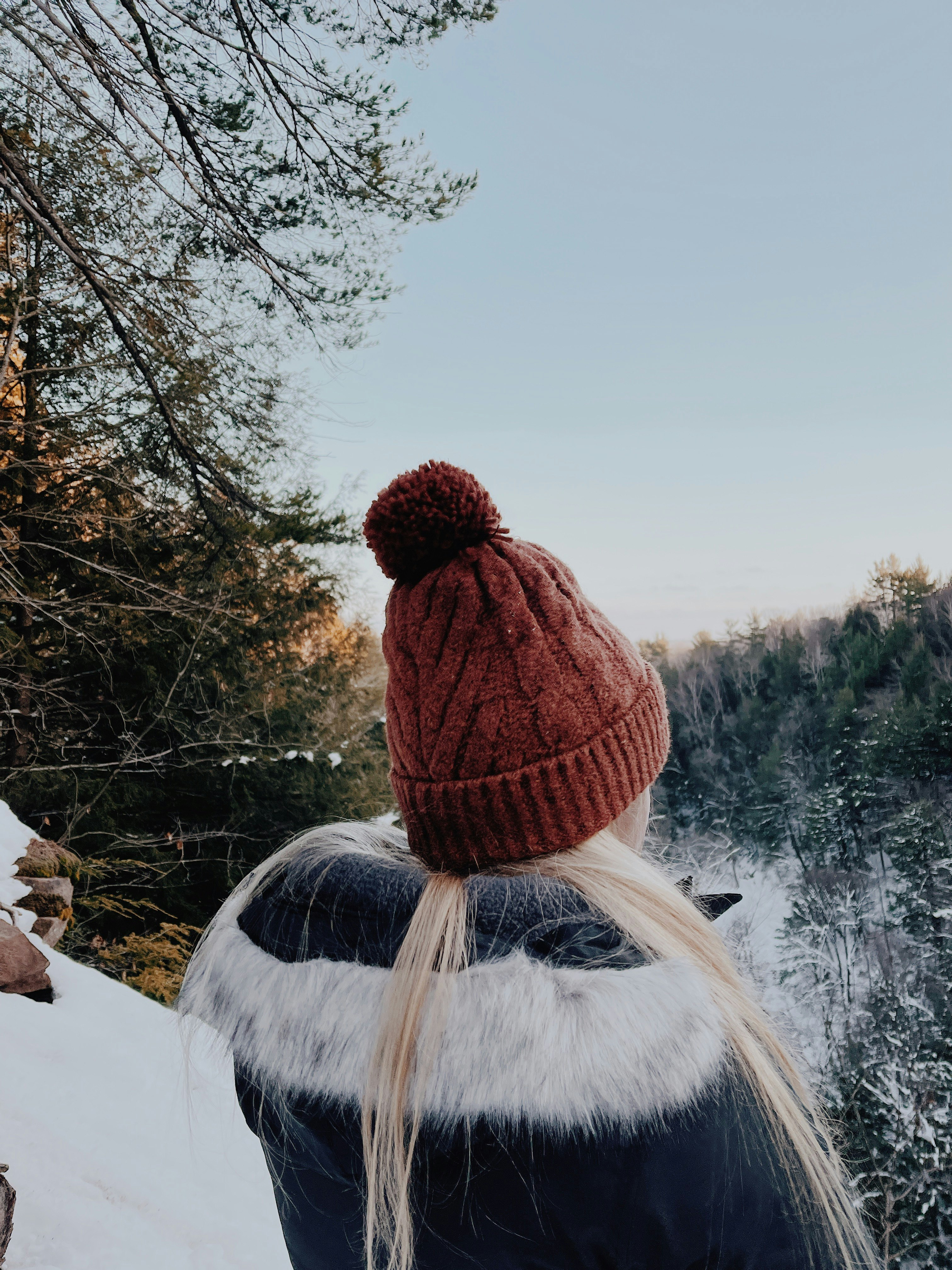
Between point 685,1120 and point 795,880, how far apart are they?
22.1 m

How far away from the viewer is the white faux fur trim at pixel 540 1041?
1.78ft

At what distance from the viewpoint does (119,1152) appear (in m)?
2.43

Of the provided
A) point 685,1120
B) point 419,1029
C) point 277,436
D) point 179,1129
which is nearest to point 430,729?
point 419,1029

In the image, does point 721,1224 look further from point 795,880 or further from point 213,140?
point 795,880

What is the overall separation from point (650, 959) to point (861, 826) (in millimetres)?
22303

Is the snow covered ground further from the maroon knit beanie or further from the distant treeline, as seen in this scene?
the distant treeline

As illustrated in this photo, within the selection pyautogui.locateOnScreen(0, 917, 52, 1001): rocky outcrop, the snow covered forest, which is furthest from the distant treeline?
pyautogui.locateOnScreen(0, 917, 52, 1001): rocky outcrop

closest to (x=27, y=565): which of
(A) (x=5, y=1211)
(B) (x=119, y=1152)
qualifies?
(B) (x=119, y=1152)

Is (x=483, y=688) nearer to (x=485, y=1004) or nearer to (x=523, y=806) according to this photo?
(x=523, y=806)

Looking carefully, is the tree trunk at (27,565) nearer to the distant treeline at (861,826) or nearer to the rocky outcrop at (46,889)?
the rocky outcrop at (46,889)

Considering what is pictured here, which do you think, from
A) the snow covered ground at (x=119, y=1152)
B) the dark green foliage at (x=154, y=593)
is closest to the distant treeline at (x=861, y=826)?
the dark green foliage at (x=154, y=593)

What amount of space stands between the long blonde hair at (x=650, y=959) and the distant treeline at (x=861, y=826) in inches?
423

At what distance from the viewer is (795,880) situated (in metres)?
Answer: 19.8

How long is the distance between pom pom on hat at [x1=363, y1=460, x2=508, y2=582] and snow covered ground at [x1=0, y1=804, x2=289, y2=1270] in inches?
61.0
